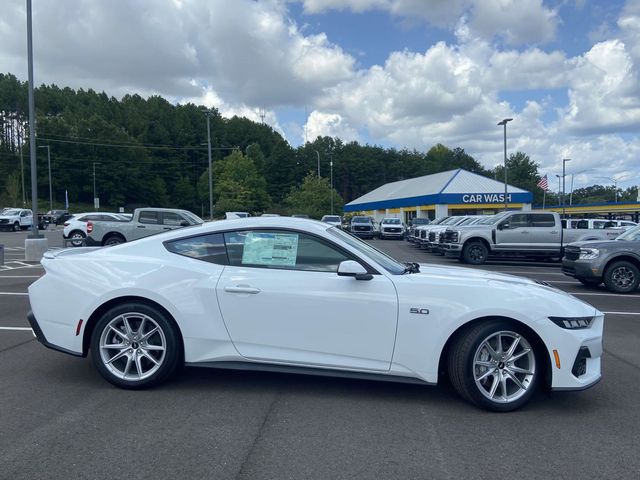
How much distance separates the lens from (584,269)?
1187 centimetres

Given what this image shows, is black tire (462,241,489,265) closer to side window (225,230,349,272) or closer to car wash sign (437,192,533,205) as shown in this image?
side window (225,230,349,272)

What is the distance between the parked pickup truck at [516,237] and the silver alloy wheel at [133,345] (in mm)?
15127

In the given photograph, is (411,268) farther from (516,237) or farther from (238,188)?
(238,188)

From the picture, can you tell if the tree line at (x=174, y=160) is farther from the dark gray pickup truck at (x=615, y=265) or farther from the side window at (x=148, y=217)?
the dark gray pickup truck at (x=615, y=265)

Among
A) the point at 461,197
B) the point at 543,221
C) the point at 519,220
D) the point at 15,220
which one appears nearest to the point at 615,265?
the point at 543,221

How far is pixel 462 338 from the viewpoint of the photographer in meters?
4.26

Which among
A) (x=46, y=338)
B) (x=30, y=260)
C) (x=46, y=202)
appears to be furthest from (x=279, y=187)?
(x=46, y=338)

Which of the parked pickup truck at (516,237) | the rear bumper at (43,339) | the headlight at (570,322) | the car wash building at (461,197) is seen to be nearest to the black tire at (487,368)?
the headlight at (570,322)

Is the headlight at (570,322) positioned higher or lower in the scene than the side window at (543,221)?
lower

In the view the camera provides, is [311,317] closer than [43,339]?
Yes

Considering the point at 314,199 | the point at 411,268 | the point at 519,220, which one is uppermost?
the point at 314,199

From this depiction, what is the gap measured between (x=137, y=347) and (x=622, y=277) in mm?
10935

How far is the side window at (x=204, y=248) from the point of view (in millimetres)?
4695

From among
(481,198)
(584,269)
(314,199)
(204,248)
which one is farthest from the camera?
(314,199)
